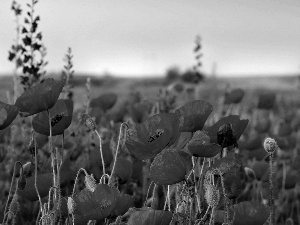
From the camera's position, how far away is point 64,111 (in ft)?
5.97

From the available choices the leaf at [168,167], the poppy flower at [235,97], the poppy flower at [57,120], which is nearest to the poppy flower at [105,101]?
the poppy flower at [235,97]

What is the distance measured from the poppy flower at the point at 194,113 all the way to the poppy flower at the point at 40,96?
1.25 ft

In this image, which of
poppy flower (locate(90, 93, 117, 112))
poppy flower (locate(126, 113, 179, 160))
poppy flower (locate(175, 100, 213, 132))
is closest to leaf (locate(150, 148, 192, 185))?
poppy flower (locate(126, 113, 179, 160))

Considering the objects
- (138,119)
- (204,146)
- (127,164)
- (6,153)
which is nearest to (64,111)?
(127,164)

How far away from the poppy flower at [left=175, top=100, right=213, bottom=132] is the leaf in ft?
0.66

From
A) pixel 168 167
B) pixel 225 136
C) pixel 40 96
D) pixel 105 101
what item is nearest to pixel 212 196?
pixel 168 167

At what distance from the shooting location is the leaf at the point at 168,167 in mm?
1463

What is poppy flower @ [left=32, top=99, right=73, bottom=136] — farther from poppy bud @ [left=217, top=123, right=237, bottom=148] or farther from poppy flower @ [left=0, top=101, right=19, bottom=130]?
poppy bud @ [left=217, top=123, right=237, bottom=148]

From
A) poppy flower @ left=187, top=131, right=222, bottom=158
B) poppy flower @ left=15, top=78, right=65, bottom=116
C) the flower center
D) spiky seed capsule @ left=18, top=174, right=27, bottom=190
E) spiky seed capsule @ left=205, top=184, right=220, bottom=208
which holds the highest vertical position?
poppy flower @ left=15, top=78, right=65, bottom=116

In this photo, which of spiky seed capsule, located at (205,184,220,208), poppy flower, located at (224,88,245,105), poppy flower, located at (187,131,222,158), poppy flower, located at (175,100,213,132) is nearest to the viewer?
spiky seed capsule, located at (205,184,220,208)

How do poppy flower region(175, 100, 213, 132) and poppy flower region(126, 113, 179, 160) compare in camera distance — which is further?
poppy flower region(175, 100, 213, 132)

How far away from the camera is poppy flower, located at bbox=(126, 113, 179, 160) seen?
1.46m

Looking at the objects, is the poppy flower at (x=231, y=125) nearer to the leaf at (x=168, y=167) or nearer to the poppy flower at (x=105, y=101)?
the leaf at (x=168, y=167)

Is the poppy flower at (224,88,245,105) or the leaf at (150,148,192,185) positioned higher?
the poppy flower at (224,88,245,105)
